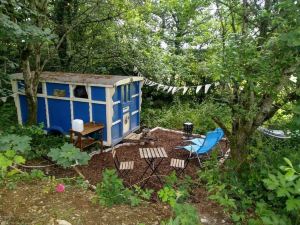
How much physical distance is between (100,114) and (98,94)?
0.51 m

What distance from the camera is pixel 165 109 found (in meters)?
10.7

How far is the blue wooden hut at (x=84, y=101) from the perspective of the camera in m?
6.92

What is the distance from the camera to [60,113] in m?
7.58

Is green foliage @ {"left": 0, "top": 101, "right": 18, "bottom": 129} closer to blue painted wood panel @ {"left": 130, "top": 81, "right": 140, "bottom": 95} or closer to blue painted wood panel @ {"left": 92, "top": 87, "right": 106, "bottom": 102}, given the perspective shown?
blue painted wood panel @ {"left": 92, "top": 87, "right": 106, "bottom": 102}

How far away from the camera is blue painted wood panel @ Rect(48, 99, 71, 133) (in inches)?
294

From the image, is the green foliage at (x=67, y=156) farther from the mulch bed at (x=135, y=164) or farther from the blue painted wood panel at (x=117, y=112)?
the blue painted wood panel at (x=117, y=112)

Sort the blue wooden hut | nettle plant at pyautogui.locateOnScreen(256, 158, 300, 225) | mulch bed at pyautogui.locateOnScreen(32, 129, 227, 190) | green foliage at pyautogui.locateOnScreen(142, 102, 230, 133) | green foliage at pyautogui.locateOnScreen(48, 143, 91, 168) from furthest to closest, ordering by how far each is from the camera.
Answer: green foliage at pyautogui.locateOnScreen(142, 102, 230, 133) < the blue wooden hut < mulch bed at pyautogui.locateOnScreen(32, 129, 227, 190) < green foliage at pyautogui.locateOnScreen(48, 143, 91, 168) < nettle plant at pyautogui.locateOnScreen(256, 158, 300, 225)

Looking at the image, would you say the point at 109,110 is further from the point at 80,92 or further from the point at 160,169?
the point at 160,169

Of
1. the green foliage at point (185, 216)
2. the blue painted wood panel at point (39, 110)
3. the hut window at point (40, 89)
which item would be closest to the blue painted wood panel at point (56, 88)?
the hut window at point (40, 89)

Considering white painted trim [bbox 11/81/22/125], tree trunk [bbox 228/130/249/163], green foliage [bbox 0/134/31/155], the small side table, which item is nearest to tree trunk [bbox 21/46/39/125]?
white painted trim [bbox 11/81/22/125]

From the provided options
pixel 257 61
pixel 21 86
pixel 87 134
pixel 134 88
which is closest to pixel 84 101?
pixel 87 134

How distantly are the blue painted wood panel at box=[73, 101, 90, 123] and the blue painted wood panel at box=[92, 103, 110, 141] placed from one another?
0.20m

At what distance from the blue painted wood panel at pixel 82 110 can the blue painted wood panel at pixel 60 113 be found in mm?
228

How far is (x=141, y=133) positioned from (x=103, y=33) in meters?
3.53
